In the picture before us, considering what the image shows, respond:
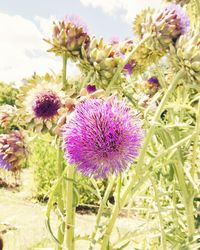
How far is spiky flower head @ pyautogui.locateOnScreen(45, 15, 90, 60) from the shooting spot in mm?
716

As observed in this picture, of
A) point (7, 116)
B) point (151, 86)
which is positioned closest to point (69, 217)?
point (7, 116)

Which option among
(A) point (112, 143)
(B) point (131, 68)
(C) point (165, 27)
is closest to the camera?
(A) point (112, 143)

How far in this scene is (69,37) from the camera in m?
0.71

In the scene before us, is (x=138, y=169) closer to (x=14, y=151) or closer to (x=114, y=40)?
(x=14, y=151)

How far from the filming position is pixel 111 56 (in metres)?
0.70

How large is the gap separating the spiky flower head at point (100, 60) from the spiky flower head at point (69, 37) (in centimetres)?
2

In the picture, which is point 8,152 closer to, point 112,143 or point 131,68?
point 112,143

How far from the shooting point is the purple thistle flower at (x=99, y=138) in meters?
0.56

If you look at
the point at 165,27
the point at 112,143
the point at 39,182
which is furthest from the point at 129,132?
the point at 39,182

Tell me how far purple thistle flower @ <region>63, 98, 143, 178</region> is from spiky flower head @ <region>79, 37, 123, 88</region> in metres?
0.12

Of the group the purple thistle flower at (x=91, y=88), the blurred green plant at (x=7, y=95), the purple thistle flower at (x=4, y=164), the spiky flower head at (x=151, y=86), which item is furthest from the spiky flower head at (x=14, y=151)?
the blurred green plant at (x=7, y=95)

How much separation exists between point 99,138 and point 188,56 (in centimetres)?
23

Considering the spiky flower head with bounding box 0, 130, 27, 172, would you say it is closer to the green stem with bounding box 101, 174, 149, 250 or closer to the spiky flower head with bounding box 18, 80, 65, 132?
the spiky flower head with bounding box 18, 80, 65, 132

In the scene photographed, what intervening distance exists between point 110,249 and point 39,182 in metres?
3.21
